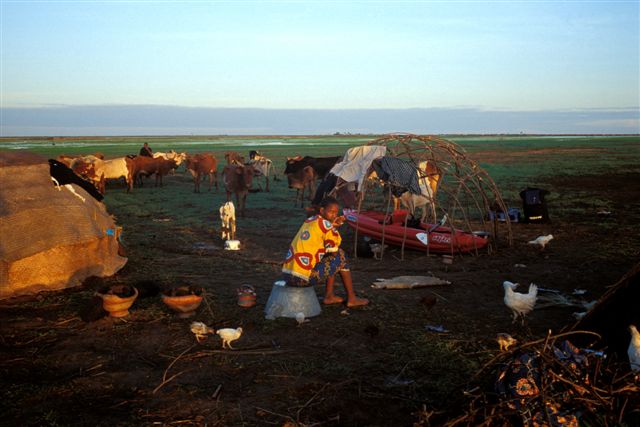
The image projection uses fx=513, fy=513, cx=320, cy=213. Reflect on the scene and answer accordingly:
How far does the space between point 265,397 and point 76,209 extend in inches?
228

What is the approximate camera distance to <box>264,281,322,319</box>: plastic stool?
6.97 meters

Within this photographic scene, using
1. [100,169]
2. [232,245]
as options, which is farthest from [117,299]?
[100,169]

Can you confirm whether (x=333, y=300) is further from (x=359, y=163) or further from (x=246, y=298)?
(x=359, y=163)

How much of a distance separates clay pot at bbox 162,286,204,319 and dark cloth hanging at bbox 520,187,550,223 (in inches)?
417

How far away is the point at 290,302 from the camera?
697cm

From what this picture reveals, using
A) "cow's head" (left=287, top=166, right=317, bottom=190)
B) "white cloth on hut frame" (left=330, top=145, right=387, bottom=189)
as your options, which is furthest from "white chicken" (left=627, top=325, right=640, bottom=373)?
"cow's head" (left=287, top=166, right=317, bottom=190)

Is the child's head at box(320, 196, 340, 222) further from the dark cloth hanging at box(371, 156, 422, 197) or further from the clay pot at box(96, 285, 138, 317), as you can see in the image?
the dark cloth hanging at box(371, 156, 422, 197)

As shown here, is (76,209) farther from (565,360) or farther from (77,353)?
(565,360)

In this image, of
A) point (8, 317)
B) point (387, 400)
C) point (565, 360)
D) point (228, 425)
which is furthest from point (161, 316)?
point (565, 360)

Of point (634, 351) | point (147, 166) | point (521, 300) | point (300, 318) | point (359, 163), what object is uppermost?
point (359, 163)

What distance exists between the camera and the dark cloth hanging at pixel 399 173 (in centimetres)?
1129

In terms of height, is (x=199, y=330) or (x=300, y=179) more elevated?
(x=300, y=179)

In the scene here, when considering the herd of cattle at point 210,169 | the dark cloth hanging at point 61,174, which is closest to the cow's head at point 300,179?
the herd of cattle at point 210,169

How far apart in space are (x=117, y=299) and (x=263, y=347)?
2216mm
